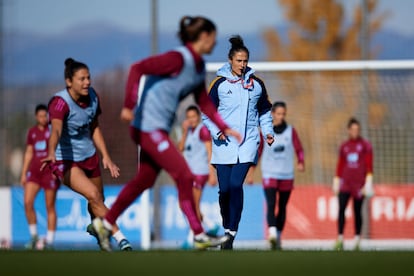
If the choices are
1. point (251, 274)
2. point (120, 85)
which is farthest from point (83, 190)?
point (120, 85)

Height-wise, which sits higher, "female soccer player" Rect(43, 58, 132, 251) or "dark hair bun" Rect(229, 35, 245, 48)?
"dark hair bun" Rect(229, 35, 245, 48)

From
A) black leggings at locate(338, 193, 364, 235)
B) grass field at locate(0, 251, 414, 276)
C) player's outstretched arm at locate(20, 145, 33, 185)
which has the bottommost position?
black leggings at locate(338, 193, 364, 235)

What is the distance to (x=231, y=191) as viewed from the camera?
41.2 feet

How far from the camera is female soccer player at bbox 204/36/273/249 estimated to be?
1270 cm

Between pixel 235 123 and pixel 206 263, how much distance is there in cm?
396

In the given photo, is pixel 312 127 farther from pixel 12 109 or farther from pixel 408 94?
pixel 12 109

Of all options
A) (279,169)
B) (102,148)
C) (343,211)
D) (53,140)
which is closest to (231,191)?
(102,148)

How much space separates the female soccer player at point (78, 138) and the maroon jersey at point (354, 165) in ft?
25.5

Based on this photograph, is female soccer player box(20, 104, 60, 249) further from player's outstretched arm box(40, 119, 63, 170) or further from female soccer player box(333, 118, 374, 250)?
player's outstretched arm box(40, 119, 63, 170)

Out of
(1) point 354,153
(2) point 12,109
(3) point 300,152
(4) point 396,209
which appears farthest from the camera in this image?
(2) point 12,109

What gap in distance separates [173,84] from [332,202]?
12.9 metres

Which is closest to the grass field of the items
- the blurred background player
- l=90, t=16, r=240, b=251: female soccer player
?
l=90, t=16, r=240, b=251: female soccer player

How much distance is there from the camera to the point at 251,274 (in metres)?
8.26

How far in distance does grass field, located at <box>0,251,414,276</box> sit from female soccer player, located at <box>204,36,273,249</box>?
2.22m
